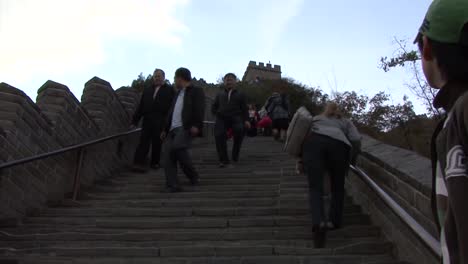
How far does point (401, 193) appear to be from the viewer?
445 cm

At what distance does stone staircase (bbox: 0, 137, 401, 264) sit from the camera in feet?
15.1

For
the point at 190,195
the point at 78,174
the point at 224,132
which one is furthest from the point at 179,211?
the point at 224,132

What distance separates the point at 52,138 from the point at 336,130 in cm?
355

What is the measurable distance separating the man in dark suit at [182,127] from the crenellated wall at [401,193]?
2274mm

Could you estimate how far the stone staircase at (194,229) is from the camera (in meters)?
4.59

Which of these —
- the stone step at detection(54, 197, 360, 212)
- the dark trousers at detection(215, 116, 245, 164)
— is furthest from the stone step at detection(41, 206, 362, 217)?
the dark trousers at detection(215, 116, 245, 164)

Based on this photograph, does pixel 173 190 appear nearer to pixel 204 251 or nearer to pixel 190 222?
pixel 190 222

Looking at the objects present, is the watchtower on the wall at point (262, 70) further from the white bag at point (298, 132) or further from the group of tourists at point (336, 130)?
the white bag at point (298, 132)

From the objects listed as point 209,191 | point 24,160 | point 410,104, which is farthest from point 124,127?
point 410,104

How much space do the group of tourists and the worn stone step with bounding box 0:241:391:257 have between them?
9.7 inches

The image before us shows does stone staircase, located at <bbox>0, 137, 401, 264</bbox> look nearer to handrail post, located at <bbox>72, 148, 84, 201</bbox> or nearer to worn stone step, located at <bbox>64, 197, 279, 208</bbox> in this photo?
worn stone step, located at <bbox>64, 197, 279, 208</bbox>

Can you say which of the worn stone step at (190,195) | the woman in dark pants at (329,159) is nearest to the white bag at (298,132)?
the woman in dark pants at (329,159)

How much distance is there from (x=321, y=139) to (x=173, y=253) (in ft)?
5.84

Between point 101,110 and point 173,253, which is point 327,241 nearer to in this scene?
point 173,253
